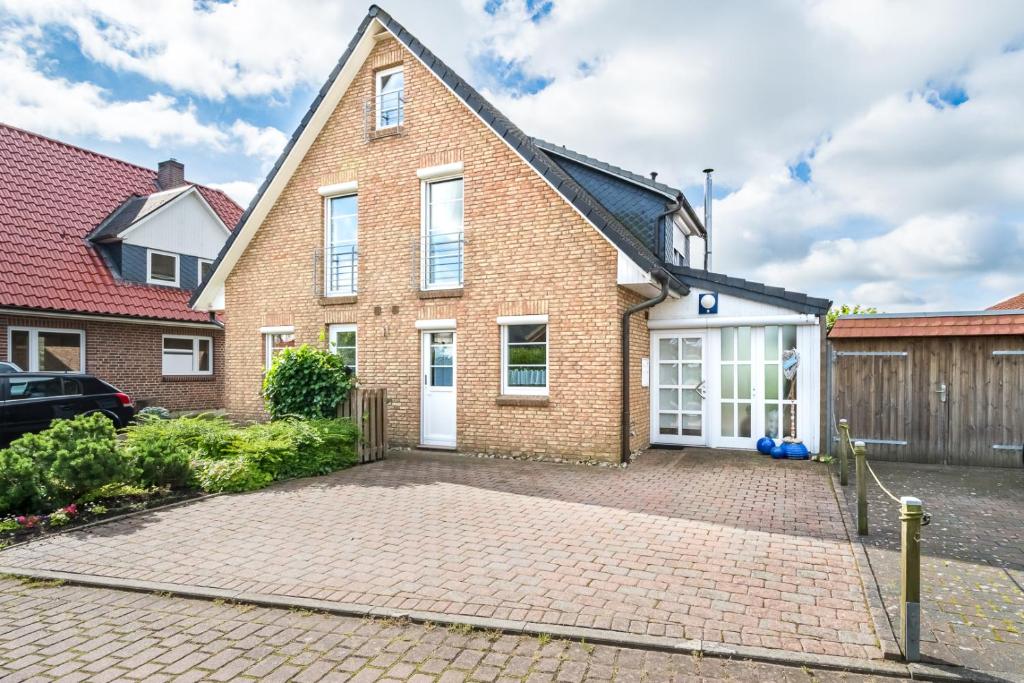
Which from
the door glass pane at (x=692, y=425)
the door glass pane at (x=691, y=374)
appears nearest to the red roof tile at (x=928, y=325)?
the door glass pane at (x=691, y=374)

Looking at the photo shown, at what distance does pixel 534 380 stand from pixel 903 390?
21.1 feet

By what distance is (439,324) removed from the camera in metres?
11.8

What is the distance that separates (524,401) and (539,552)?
5464 mm

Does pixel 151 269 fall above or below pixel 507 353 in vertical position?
above

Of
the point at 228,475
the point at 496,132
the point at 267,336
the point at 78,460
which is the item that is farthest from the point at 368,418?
the point at 496,132

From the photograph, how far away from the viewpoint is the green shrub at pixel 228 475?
27.0ft

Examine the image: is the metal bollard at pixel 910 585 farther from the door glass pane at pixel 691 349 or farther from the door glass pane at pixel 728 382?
the door glass pane at pixel 691 349

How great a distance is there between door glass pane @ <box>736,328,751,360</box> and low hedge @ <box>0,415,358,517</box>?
7.27 meters

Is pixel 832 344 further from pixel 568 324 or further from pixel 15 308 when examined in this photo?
pixel 15 308

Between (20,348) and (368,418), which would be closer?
(368,418)

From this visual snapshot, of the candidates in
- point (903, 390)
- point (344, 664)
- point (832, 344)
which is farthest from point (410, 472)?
point (903, 390)

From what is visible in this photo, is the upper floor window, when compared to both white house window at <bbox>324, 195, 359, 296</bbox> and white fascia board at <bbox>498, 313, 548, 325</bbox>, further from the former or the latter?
white fascia board at <bbox>498, 313, 548, 325</bbox>

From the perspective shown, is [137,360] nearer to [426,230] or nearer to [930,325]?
[426,230]

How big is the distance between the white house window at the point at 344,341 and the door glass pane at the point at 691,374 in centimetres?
684
